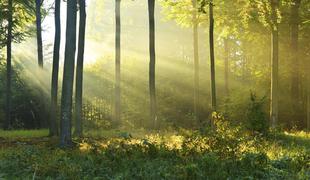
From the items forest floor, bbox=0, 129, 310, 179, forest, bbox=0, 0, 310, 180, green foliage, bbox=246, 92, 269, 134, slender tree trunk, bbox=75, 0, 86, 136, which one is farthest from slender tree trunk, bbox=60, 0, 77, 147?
green foliage, bbox=246, 92, 269, 134

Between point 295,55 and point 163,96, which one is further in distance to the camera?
point 163,96

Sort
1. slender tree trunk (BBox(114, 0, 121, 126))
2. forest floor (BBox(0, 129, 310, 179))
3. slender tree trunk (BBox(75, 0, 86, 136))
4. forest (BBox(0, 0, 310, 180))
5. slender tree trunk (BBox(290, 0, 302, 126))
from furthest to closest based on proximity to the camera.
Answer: slender tree trunk (BBox(114, 0, 121, 126)) → slender tree trunk (BBox(290, 0, 302, 126)) → slender tree trunk (BBox(75, 0, 86, 136)) → forest (BBox(0, 0, 310, 180)) → forest floor (BBox(0, 129, 310, 179))

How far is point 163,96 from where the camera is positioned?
35562mm

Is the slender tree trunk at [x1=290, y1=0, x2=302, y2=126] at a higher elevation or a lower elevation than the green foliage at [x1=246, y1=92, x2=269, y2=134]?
higher

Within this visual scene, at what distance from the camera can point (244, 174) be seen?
9148 mm

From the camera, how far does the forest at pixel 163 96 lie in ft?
34.8

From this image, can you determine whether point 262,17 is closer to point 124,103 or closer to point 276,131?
point 276,131

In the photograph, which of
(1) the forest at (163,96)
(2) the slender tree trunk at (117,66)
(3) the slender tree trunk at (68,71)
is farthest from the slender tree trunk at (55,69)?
(3) the slender tree trunk at (68,71)

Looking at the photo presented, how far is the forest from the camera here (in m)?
10.6

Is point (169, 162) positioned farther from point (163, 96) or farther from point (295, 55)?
point (163, 96)

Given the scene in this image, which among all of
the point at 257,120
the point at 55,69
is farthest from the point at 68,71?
the point at 257,120

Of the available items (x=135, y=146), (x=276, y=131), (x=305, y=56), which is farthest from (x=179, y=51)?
(x=135, y=146)

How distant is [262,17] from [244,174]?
529 inches

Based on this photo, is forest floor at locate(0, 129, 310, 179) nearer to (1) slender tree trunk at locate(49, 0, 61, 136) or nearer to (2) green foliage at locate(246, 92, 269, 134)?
(2) green foliage at locate(246, 92, 269, 134)
